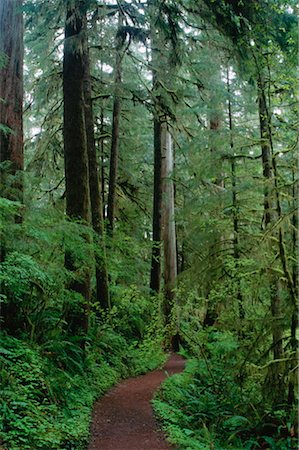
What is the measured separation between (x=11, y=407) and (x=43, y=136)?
9.78 metres

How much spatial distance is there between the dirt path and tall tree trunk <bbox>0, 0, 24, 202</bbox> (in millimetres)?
3913

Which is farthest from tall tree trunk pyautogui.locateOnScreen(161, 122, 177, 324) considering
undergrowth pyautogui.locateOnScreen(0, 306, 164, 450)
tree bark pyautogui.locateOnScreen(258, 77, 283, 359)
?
tree bark pyautogui.locateOnScreen(258, 77, 283, 359)

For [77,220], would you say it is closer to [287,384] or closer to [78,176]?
[78,176]

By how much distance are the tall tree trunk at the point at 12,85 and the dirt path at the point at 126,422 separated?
3913 mm

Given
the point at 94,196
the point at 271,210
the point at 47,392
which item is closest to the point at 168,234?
the point at 94,196

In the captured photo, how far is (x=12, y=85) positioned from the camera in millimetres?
7223

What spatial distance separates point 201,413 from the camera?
7.47m

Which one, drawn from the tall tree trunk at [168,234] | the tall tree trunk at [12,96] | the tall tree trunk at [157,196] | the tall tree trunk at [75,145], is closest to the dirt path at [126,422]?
the tall tree trunk at [75,145]

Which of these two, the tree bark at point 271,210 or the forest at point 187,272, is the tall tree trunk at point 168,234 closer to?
the forest at point 187,272

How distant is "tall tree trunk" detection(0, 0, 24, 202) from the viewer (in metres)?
7.00

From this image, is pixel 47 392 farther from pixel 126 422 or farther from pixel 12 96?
pixel 12 96

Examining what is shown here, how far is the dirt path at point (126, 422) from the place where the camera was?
568cm

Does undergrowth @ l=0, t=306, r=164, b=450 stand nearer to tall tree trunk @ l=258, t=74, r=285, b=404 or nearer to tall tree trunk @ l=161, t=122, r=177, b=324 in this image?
tall tree trunk @ l=258, t=74, r=285, b=404

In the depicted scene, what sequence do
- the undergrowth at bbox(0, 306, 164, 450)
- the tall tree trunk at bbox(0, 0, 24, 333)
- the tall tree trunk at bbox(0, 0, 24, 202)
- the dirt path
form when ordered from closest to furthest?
the undergrowth at bbox(0, 306, 164, 450) < the dirt path < the tall tree trunk at bbox(0, 0, 24, 333) < the tall tree trunk at bbox(0, 0, 24, 202)
